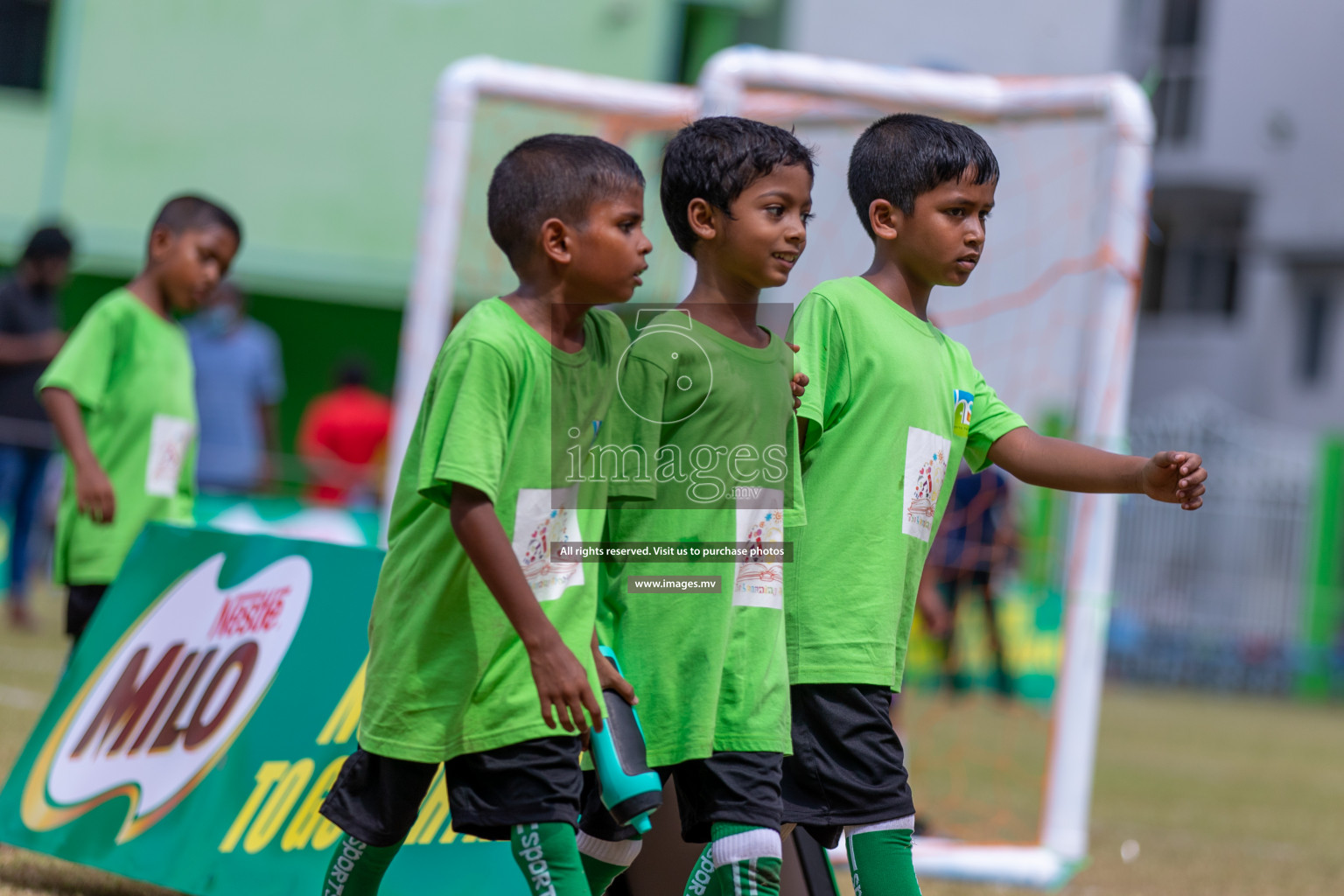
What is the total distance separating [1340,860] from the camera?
6.11 meters

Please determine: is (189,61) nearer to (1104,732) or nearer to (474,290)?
(474,290)

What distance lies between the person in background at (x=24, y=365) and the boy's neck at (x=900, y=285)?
673 centimetres

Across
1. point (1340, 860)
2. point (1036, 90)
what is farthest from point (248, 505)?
point (1340, 860)

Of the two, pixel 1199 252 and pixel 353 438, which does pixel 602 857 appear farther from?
pixel 1199 252

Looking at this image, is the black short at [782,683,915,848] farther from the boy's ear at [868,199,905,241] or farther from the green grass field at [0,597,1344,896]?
the green grass field at [0,597,1344,896]

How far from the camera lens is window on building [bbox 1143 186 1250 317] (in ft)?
87.7

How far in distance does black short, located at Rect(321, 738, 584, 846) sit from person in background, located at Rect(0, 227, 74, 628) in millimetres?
6836

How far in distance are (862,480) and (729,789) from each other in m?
0.62

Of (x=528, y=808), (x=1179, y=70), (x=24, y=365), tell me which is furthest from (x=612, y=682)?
(x=1179, y=70)

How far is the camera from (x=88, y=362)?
4383mm

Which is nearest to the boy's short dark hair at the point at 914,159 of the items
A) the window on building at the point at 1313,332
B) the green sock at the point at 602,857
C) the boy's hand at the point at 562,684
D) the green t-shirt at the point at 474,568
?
the green t-shirt at the point at 474,568

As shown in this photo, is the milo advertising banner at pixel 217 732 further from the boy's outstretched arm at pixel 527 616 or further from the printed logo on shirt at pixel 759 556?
the boy's outstretched arm at pixel 527 616

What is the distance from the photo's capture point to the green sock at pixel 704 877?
2807mm

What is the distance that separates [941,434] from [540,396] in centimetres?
84
